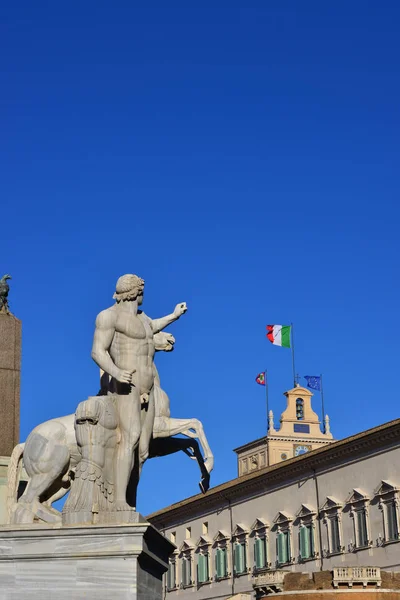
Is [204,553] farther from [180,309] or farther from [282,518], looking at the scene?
[180,309]

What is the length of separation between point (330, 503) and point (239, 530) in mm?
11435

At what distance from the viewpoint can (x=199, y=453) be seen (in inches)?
582

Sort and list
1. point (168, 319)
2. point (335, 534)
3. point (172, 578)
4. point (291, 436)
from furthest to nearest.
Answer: point (291, 436) < point (172, 578) < point (335, 534) < point (168, 319)

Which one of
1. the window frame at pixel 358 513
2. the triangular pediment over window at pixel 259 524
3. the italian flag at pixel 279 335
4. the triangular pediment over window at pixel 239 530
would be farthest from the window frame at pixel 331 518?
the italian flag at pixel 279 335

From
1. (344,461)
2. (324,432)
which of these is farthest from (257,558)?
(324,432)

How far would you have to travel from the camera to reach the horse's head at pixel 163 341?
1440cm

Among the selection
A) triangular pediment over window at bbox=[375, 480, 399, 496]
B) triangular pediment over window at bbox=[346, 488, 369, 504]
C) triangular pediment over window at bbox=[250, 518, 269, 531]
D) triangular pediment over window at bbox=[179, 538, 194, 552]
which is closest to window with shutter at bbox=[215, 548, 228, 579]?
triangular pediment over window at bbox=[179, 538, 194, 552]

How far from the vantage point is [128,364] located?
13.6 meters

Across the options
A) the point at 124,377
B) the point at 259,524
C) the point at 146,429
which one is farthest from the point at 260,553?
the point at 124,377

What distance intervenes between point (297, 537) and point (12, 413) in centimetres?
4793

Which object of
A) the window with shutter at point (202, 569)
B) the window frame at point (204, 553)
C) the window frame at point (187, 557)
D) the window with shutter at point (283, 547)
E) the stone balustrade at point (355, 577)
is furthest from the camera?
the window frame at point (187, 557)

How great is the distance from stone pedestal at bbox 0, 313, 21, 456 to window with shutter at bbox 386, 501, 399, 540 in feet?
131

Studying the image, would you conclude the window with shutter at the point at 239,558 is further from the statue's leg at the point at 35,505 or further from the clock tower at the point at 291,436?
the statue's leg at the point at 35,505

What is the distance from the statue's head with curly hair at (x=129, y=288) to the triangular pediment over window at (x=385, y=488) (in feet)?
135
